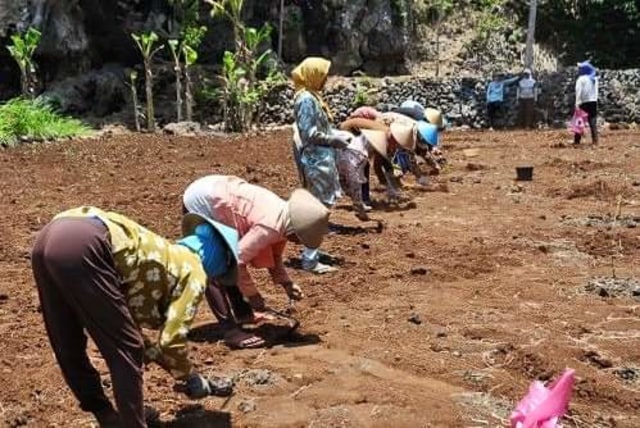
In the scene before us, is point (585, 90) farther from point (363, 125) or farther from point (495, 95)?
point (363, 125)

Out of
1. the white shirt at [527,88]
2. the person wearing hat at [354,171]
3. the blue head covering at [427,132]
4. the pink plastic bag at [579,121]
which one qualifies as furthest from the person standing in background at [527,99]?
the person wearing hat at [354,171]

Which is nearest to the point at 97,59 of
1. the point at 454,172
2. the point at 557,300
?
the point at 454,172

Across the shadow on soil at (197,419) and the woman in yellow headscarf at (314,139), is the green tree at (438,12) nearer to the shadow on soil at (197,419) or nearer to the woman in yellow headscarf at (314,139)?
the woman in yellow headscarf at (314,139)

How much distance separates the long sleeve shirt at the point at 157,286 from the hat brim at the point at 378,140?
5401 millimetres

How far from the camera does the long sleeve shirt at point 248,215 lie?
462cm

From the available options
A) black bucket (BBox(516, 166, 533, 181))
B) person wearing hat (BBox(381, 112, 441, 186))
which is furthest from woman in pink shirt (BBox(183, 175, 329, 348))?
black bucket (BBox(516, 166, 533, 181))

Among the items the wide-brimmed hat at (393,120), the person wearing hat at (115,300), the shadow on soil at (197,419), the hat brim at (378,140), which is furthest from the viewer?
the wide-brimmed hat at (393,120)

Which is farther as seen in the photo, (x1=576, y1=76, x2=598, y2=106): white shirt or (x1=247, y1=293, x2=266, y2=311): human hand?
(x1=576, y1=76, x2=598, y2=106): white shirt

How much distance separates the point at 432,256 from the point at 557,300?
142cm

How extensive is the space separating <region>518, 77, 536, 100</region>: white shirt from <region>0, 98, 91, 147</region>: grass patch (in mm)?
9834

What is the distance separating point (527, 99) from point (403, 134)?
497 inches

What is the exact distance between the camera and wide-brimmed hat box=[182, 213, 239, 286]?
13.0 feet

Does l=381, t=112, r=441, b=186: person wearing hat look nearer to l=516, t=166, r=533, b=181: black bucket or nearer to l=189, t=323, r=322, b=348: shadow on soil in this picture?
l=516, t=166, r=533, b=181: black bucket

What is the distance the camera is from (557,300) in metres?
5.65
